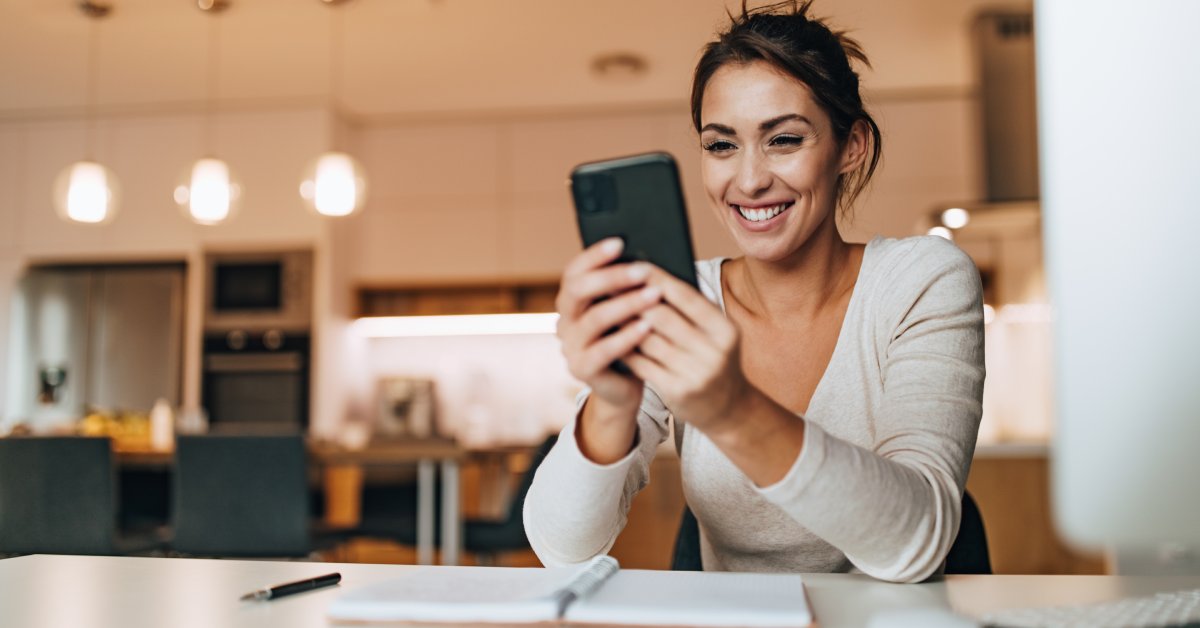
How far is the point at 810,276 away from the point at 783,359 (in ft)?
0.38

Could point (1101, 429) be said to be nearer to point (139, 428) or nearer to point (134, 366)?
point (139, 428)

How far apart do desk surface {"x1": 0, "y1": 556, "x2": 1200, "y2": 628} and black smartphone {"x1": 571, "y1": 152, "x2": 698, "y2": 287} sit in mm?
294

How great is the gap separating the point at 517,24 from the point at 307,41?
933 mm

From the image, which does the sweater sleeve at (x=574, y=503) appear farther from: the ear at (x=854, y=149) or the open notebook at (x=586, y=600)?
the ear at (x=854, y=149)

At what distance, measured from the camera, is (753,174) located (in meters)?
1.14

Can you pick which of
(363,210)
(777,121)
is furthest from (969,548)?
(363,210)

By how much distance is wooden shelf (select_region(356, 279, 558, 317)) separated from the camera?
5.30 m

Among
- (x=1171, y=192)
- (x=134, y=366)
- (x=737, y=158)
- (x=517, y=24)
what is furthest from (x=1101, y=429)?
(x=134, y=366)

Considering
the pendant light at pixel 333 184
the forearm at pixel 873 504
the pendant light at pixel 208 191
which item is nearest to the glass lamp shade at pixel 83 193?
the pendant light at pixel 208 191

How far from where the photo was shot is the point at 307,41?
13.8 ft

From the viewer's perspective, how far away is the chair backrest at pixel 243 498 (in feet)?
8.84

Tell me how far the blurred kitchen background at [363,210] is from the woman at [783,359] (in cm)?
304

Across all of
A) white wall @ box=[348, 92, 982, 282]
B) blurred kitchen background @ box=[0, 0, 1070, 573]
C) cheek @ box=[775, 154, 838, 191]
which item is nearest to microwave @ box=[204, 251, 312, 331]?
blurred kitchen background @ box=[0, 0, 1070, 573]

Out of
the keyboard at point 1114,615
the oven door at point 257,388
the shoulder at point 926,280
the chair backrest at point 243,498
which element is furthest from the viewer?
the oven door at point 257,388
